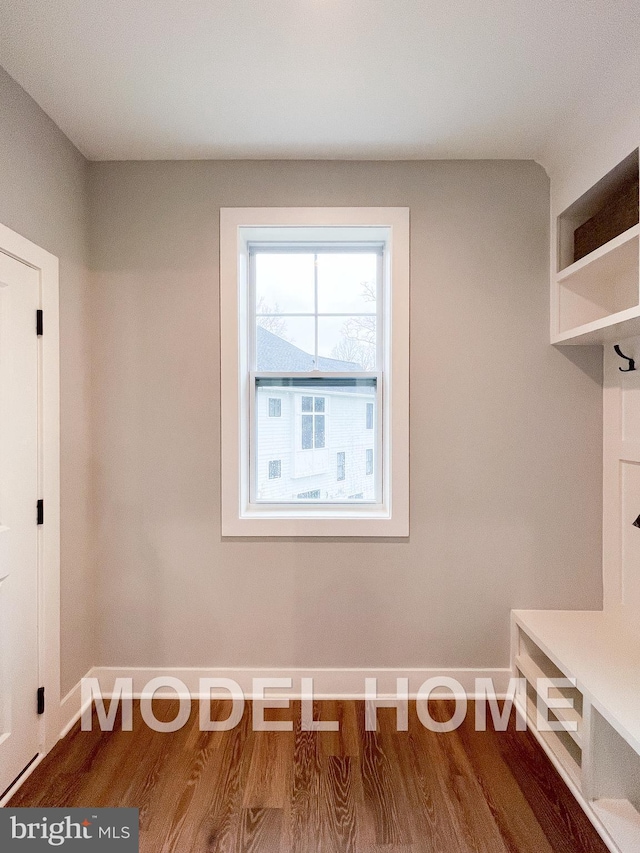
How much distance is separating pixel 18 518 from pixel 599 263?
2.67 m

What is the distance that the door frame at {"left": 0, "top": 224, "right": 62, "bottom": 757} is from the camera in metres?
2.17

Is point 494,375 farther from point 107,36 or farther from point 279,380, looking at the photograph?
point 107,36

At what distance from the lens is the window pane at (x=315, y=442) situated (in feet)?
9.13

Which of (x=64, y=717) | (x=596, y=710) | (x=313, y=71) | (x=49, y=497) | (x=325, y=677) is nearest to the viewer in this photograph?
(x=596, y=710)

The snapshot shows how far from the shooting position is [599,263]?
7.44 ft

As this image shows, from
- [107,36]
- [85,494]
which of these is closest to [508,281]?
[107,36]

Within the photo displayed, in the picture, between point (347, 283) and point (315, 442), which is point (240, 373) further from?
point (347, 283)

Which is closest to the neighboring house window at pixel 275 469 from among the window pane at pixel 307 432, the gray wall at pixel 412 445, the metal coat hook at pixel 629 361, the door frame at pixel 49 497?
the window pane at pixel 307 432

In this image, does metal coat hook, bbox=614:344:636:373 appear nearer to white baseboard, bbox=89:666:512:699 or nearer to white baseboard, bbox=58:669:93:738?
white baseboard, bbox=89:666:512:699

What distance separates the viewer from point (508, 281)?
8.52ft

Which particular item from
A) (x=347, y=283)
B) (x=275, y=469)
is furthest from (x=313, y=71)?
(x=275, y=469)

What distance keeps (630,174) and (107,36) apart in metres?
2.08

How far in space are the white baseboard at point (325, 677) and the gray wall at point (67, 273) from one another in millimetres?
265

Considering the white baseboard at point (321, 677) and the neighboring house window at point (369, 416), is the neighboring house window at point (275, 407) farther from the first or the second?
the white baseboard at point (321, 677)
